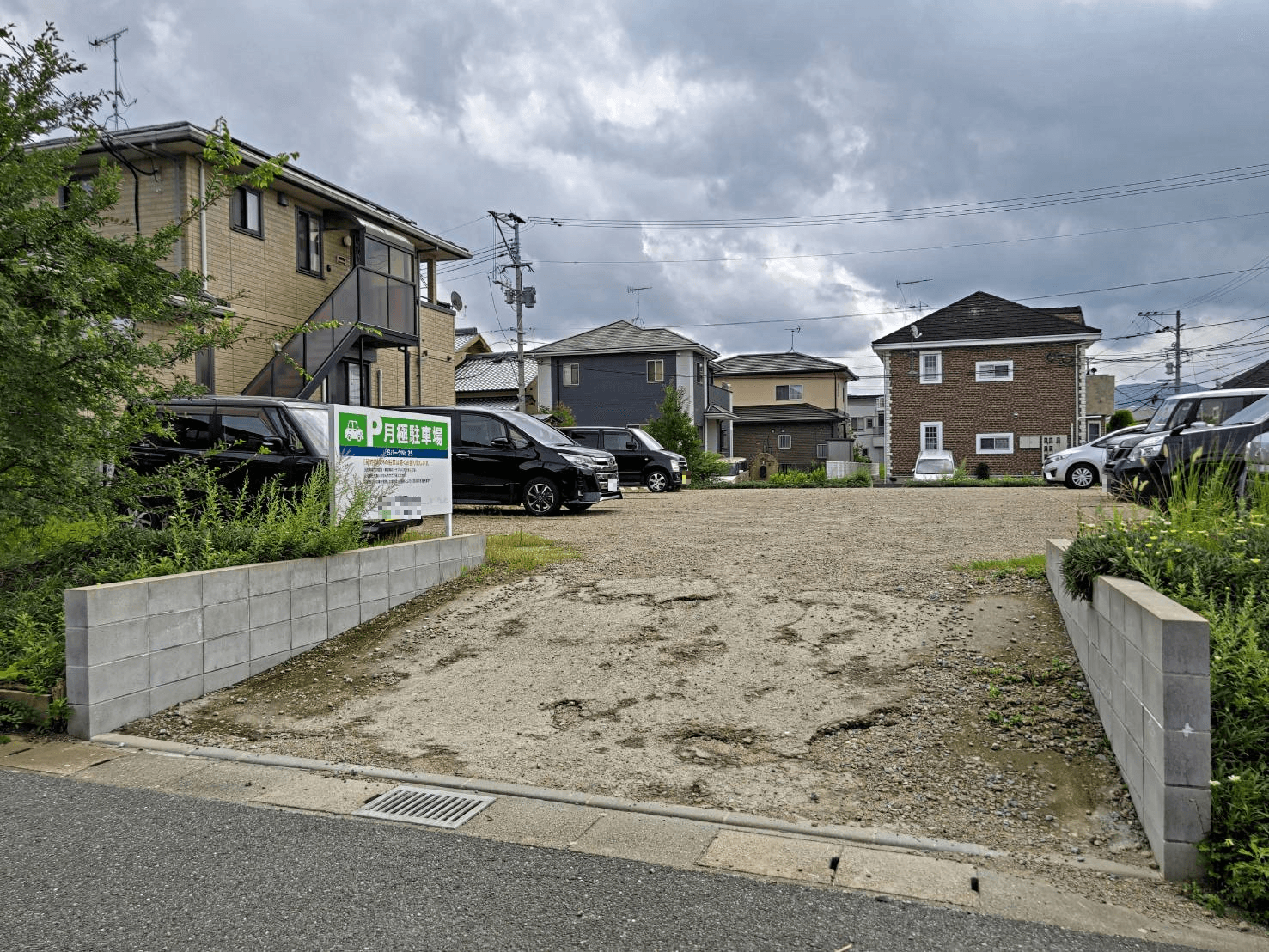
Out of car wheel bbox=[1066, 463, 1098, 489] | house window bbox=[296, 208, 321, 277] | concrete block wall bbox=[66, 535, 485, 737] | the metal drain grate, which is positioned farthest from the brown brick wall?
the metal drain grate

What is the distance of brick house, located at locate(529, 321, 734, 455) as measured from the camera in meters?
43.2

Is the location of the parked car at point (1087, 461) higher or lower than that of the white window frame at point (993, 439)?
lower

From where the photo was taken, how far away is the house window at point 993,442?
137 ft

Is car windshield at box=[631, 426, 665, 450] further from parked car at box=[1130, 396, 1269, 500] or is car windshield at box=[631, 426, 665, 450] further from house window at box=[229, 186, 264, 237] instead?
parked car at box=[1130, 396, 1269, 500]

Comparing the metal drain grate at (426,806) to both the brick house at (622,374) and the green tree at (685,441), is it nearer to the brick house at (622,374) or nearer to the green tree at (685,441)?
the green tree at (685,441)

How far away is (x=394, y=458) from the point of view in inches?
323

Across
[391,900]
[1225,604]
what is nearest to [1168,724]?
[1225,604]

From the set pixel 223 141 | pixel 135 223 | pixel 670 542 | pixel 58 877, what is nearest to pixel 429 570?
pixel 670 542

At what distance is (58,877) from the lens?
3309 millimetres

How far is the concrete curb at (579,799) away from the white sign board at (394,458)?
2.63m

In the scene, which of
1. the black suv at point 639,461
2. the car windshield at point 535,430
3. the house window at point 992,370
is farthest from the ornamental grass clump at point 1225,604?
the house window at point 992,370

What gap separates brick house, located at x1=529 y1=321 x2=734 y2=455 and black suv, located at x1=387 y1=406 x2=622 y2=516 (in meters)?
28.6

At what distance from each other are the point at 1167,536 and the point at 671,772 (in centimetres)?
291

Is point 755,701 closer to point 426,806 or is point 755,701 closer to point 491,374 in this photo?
point 426,806
